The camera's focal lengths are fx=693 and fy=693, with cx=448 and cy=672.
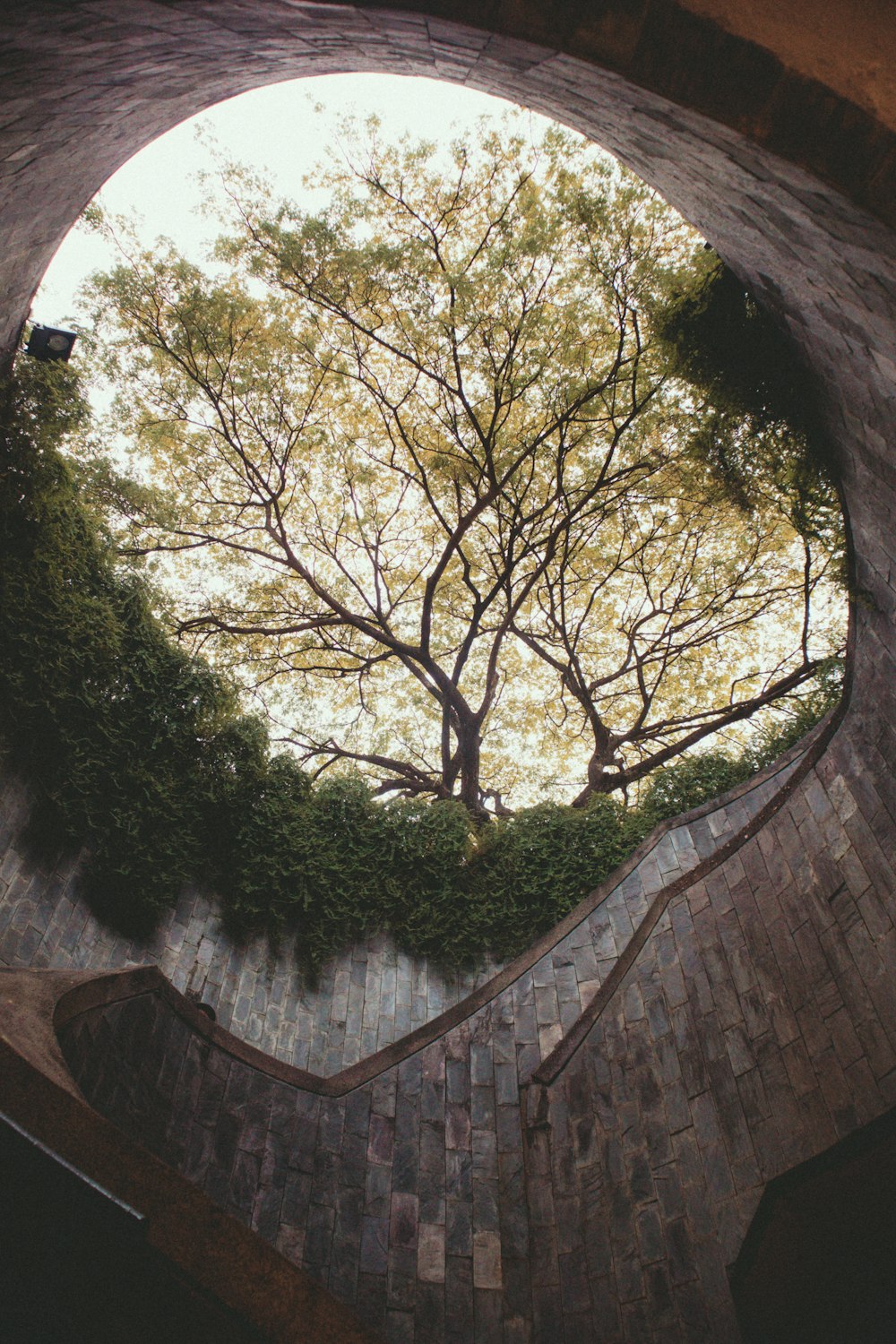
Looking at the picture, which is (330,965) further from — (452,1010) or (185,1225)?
(185,1225)

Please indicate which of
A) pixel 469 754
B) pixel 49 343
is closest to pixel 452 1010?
pixel 469 754

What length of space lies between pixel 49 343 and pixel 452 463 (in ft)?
20.9

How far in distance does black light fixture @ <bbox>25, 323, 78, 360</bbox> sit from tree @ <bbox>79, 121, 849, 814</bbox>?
16.4ft

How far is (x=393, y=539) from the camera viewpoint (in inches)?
481

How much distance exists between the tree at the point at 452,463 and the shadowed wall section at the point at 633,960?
449cm

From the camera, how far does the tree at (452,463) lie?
9.27 metres

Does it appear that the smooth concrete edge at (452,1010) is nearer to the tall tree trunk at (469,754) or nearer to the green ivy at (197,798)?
the green ivy at (197,798)

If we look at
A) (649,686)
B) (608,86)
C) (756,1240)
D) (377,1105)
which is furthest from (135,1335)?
(649,686)

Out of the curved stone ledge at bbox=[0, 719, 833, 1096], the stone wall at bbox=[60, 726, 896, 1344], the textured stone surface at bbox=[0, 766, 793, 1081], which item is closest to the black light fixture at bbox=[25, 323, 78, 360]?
the textured stone surface at bbox=[0, 766, 793, 1081]

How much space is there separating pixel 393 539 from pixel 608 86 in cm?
971

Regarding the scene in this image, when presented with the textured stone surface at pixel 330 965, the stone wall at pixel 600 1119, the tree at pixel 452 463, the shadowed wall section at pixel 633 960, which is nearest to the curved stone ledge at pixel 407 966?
the textured stone surface at pixel 330 965

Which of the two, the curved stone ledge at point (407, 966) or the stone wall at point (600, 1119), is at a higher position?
the curved stone ledge at point (407, 966)

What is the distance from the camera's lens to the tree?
30.4 ft

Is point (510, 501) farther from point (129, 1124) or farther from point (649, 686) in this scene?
point (129, 1124)
